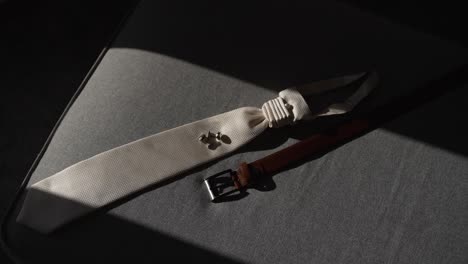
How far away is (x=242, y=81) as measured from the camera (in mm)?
888

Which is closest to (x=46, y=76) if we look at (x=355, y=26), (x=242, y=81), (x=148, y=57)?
(x=148, y=57)

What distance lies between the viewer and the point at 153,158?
82cm

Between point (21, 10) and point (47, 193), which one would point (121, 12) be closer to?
point (21, 10)

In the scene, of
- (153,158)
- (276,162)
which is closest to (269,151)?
(276,162)

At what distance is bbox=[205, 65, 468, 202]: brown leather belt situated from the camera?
0.81 m

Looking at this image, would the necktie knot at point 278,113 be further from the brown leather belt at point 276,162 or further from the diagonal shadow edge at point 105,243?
the diagonal shadow edge at point 105,243

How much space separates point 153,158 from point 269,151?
0.22 m

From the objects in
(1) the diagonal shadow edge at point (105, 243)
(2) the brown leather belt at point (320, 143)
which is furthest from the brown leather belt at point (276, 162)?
(1) the diagonal shadow edge at point (105, 243)

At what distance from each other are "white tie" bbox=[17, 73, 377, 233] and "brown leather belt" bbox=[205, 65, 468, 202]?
42 mm

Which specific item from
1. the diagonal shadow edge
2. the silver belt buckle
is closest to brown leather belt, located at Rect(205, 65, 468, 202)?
the silver belt buckle

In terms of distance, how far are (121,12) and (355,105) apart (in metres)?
0.90

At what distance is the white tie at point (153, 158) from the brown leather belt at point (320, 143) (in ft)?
0.14

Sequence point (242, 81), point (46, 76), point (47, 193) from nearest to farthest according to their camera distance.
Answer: point (47, 193)
point (242, 81)
point (46, 76)

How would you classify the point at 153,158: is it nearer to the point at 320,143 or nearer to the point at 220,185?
the point at 220,185
